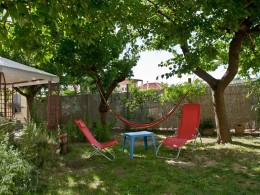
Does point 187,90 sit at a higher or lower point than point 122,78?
lower

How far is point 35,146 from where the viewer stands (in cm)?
571

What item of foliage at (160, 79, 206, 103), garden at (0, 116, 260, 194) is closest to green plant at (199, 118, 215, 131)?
foliage at (160, 79, 206, 103)

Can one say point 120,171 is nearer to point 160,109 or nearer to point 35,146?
point 35,146

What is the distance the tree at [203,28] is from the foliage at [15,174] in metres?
3.19

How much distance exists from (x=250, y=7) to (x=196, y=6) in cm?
109

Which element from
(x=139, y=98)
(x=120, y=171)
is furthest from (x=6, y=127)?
(x=139, y=98)

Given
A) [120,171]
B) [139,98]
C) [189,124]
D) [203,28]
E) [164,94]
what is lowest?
[120,171]

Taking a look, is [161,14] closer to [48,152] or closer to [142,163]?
[142,163]

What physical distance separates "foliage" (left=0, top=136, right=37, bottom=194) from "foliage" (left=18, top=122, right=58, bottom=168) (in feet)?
1.46

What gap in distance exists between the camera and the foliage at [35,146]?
549 cm

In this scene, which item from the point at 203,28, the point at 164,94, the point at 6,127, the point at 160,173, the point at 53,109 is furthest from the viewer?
the point at 164,94

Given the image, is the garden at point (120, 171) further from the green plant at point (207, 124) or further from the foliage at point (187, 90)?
the foliage at point (187, 90)

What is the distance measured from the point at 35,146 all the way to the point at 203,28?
4.27 meters

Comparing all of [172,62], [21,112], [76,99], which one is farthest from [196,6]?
[21,112]
